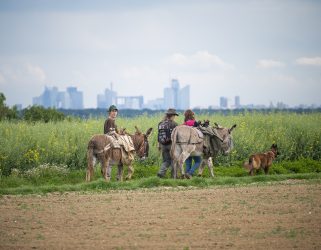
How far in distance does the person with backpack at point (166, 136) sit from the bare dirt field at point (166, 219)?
3.04 m

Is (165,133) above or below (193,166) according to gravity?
above

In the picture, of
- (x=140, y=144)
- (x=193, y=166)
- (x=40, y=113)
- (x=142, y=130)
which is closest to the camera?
(x=140, y=144)

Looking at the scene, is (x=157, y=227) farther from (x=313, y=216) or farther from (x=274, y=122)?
(x=274, y=122)

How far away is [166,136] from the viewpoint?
25641mm

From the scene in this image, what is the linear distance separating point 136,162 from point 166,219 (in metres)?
12.7

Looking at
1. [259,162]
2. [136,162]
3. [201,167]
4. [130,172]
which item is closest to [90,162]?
[130,172]

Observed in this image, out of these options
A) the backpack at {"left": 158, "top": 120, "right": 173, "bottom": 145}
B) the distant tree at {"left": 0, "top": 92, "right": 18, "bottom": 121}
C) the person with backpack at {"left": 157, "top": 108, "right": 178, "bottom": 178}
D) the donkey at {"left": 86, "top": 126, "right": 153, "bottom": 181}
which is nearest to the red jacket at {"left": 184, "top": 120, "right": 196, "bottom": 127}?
the person with backpack at {"left": 157, "top": 108, "right": 178, "bottom": 178}

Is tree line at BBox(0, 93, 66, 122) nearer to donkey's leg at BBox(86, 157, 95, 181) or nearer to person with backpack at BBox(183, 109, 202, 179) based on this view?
person with backpack at BBox(183, 109, 202, 179)

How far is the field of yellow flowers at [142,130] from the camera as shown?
28.2 metres

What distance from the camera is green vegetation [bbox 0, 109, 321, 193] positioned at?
83.8ft

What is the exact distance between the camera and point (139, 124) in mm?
34250

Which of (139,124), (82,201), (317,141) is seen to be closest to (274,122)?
(317,141)

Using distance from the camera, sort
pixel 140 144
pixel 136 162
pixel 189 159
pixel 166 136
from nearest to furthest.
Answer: pixel 166 136, pixel 140 144, pixel 189 159, pixel 136 162

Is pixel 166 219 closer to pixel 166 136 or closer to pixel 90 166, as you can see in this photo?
pixel 90 166
